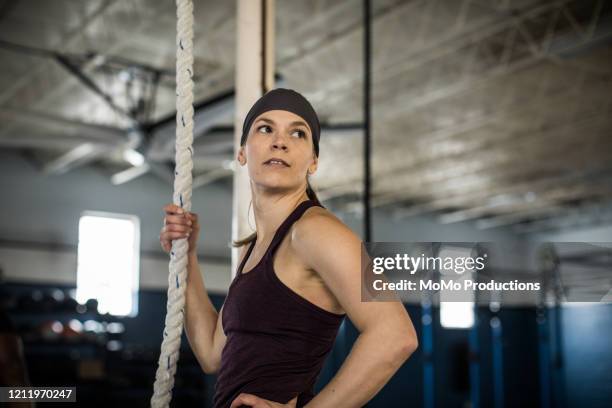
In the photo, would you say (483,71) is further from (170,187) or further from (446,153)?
(170,187)

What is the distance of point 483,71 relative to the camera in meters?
9.08

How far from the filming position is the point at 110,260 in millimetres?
12289

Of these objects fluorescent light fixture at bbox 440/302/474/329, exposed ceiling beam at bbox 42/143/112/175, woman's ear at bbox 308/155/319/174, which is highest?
exposed ceiling beam at bbox 42/143/112/175

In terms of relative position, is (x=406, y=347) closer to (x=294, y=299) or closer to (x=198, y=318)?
(x=294, y=299)

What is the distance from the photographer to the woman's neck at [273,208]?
1438 millimetres

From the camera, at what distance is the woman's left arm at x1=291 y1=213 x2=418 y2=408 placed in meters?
1.16

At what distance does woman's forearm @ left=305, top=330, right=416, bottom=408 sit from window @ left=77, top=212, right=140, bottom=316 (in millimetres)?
10984

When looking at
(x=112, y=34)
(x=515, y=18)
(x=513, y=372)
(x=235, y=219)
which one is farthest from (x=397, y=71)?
(x=235, y=219)

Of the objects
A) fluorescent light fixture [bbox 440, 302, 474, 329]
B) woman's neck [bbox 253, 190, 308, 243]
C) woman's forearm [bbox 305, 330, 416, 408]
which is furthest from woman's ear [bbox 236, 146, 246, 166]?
fluorescent light fixture [bbox 440, 302, 474, 329]

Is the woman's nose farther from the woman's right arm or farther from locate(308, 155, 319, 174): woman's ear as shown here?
the woman's right arm

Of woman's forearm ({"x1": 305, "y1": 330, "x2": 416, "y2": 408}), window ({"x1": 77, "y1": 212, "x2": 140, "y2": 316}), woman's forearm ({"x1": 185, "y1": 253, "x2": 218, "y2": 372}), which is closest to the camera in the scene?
woman's forearm ({"x1": 305, "y1": 330, "x2": 416, "y2": 408})

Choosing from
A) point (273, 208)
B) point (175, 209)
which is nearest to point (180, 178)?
point (175, 209)

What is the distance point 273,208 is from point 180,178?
24 centimetres

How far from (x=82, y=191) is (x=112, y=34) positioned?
492 cm
